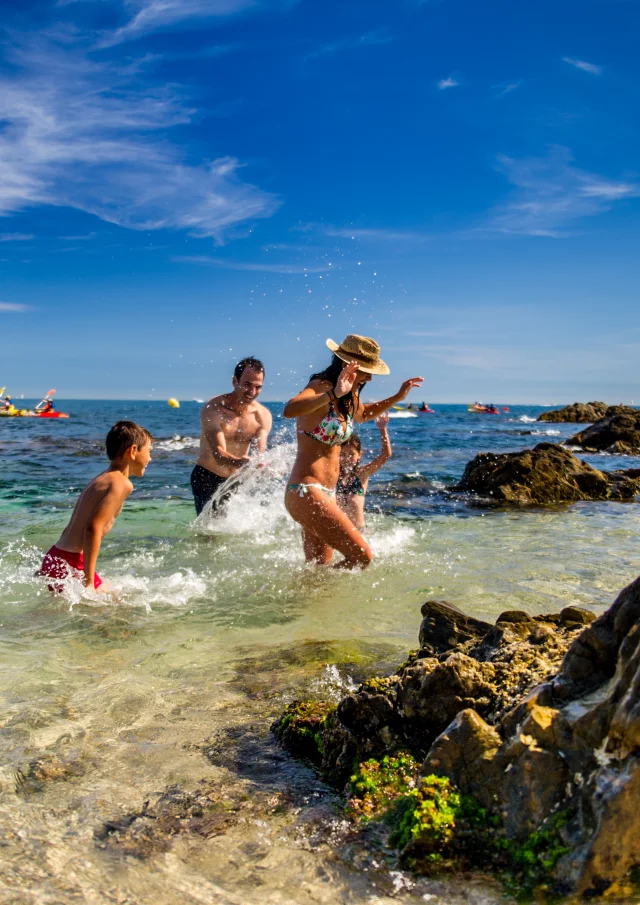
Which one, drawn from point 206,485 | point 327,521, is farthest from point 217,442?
point 327,521

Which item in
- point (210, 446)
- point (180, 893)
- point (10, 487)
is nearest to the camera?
point (180, 893)

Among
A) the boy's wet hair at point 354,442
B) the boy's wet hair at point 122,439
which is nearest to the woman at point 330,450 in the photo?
the boy's wet hair at point 354,442

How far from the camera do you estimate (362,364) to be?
5758 millimetres

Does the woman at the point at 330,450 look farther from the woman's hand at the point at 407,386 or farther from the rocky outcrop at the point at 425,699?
the rocky outcrop at the point at 425,699

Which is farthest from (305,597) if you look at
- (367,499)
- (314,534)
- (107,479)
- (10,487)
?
(10,487)

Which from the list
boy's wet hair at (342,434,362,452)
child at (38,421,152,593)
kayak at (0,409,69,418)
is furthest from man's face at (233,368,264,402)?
kayak at (0,409,69,418)

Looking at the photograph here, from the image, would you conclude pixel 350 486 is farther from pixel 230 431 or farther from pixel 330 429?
pixel 230 431

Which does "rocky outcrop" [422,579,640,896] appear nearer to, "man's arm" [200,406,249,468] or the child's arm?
the child's arm

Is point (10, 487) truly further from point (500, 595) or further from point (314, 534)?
point (500, 595)

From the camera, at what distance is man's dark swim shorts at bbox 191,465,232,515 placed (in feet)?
29.2

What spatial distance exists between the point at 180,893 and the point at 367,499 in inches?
442

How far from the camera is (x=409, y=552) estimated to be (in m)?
8.06

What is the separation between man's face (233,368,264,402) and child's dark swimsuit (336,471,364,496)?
2000 mm

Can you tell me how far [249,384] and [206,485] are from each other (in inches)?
58.3
